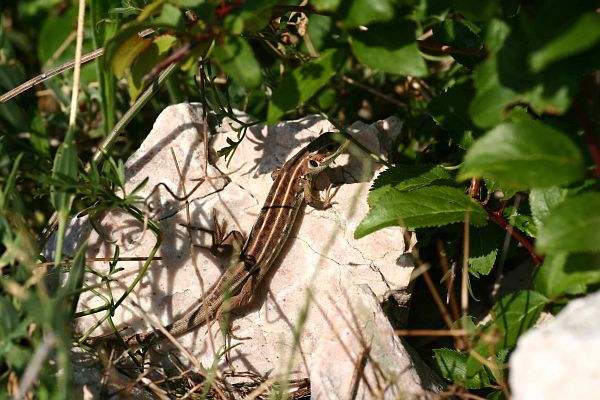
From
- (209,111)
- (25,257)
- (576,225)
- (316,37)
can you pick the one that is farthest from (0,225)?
(576,225)

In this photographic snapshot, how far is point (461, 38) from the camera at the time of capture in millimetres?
3084

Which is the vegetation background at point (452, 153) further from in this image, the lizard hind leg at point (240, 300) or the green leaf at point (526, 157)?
the lizard hind leg at point (240, 300)

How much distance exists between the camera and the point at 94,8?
4125 mm

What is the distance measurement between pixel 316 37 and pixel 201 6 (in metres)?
0.45

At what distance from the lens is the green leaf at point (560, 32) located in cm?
197

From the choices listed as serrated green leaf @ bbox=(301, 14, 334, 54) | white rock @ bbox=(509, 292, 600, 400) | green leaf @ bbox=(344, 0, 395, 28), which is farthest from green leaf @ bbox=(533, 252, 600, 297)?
serrated green leaf @ bbox=(301, 14, 334, 54)

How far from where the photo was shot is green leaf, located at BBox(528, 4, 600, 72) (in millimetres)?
1973

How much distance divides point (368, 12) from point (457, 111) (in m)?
0.92

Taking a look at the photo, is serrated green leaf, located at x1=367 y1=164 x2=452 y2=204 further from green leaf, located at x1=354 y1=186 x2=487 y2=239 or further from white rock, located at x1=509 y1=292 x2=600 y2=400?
white rock, located at x1=509 y1=292 x2=600 y2=400

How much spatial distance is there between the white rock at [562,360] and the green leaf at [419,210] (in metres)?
0.75

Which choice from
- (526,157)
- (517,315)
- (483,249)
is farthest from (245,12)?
(483,249)

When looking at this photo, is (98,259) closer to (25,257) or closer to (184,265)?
(184,265)

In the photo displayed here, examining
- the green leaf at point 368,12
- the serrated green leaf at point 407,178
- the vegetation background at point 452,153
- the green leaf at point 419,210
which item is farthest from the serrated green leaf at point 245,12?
the serrated green leaf at point 407,178

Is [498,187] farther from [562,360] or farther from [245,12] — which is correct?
[245,12]
